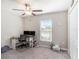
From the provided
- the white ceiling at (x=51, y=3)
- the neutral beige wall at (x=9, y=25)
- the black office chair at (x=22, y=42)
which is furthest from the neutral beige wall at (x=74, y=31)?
the black office chair at (x=22, y=42)

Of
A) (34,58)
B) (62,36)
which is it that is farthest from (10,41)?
(62,36)

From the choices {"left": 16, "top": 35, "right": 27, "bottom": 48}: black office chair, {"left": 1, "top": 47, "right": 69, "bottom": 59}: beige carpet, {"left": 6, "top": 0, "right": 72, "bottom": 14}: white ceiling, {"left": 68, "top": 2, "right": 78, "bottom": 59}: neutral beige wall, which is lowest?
{"left": 1, "top": 47, "right": 69, "bottom": 59}: beige carpet

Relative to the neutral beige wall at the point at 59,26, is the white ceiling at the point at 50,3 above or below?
above

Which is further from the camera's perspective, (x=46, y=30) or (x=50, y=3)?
(x=46, y=30)

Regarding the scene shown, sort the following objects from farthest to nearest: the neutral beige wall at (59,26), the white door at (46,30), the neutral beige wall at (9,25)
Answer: the white door at (46,30), the neutral beige wall at (59,26), the neutral beige wall at (9,25)

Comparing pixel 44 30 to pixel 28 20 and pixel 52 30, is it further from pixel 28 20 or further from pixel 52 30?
pixel 28 20

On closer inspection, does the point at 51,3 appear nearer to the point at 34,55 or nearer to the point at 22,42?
the point at 34,55

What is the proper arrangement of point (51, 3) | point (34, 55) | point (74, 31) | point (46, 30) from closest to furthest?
1. point (74, 31)
2. point (51, 3)
3. point (34, 55)
4. point (46, 30)

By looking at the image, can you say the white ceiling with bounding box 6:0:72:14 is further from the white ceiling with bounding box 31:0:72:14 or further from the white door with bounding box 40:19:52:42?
the white door with bounding box 40:19:52:42

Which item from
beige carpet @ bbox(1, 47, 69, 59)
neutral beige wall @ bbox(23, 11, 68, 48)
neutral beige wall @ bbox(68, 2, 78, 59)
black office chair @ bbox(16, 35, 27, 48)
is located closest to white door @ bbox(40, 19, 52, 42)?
neutral beige wall @ bbox(23, 11, 68, 48)

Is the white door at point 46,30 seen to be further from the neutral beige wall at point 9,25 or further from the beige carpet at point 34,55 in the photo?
the neutral beige wall at point 9,25

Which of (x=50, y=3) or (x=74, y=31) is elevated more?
(x=50, y=3)

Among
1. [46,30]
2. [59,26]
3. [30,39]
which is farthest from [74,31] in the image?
[30,39]

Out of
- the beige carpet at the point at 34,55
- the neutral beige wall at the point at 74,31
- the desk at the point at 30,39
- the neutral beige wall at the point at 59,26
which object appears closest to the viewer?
the neutral beige wall at the point at 74,31
